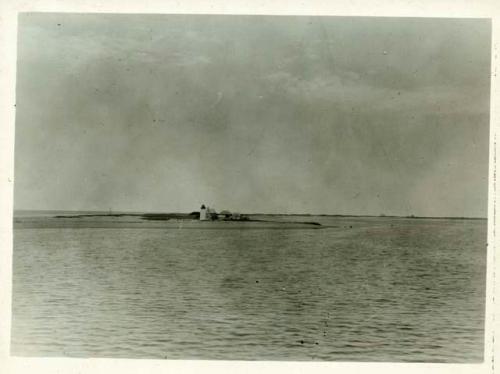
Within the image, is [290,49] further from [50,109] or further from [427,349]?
[427,349]

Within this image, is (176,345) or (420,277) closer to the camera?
(176,345)

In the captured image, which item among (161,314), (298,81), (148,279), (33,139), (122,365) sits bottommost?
(122,365)

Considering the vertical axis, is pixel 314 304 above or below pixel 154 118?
below

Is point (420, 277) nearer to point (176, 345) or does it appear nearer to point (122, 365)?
point (176, 345)

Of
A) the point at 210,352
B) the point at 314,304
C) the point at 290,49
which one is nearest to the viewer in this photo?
the point at 210,352

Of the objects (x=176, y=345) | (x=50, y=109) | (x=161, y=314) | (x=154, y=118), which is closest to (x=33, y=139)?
(x=50, y=109)

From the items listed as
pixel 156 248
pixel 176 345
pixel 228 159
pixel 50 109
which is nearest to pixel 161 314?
pixel 176 345

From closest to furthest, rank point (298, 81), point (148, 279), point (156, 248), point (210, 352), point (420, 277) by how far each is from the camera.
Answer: point (210, 352)
point (298, 81)
point (148, 279)
point (420, 277)
point (156, 248)
